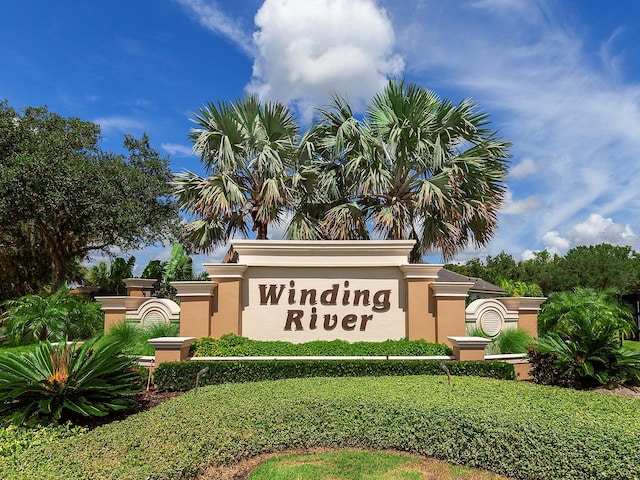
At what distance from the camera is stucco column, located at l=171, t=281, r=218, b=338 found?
1002 centimetres

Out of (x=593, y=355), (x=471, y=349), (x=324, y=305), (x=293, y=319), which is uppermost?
(x=324, y=305)

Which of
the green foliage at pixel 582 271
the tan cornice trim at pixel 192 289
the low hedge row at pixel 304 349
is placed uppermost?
the green foliage at pixel 582 271

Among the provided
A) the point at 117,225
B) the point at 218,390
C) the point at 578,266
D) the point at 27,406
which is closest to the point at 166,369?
the point at 218,390

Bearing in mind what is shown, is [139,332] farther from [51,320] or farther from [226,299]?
[51,320]

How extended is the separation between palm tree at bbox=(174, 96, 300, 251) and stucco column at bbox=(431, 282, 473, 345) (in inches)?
213

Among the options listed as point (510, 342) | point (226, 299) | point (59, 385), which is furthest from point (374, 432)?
point (510, 342)

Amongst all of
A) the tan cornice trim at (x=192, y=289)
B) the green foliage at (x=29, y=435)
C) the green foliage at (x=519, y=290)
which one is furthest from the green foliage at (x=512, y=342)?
the green foliage at (x=29, y=435)

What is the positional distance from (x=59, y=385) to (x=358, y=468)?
12.7ft

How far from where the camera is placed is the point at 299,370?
824 cm

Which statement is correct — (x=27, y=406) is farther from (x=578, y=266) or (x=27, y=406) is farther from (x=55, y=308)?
(x=578, y=266)

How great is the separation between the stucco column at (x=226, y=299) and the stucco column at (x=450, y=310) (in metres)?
4.64

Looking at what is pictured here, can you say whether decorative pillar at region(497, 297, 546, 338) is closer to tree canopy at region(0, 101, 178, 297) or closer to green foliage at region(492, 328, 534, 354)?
green foliage at region(492, 328, 534, 354)

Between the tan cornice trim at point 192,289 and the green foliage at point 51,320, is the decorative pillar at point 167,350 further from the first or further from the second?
the green foliage at point 51,320

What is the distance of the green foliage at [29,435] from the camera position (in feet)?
15.7
